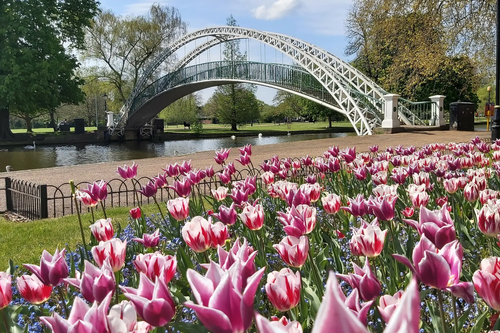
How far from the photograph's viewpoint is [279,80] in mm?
33188

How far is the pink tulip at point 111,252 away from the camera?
5.56ft

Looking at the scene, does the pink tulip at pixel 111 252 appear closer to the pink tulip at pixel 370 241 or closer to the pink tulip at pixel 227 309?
the pink tulip at pixel 370 241

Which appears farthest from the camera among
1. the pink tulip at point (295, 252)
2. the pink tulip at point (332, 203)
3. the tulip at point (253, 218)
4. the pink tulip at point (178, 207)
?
the pink tulip at point (332, 203)

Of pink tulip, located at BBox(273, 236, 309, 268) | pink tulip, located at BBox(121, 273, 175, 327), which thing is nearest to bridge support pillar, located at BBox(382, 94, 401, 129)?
pink tulip, located at BBox(273, 236, 309, 268)

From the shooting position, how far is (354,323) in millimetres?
463

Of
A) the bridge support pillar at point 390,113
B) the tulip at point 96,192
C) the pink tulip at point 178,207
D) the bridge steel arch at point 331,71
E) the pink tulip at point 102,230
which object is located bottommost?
the pink tulip at point 102,230

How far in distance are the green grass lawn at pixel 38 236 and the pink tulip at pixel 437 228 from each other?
2784mm

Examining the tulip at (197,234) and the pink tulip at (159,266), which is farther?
the tulip at (197,234)

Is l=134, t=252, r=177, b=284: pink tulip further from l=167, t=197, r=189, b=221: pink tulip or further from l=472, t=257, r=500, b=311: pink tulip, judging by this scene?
l=167, t=197, r=189, b=221: pink tulip

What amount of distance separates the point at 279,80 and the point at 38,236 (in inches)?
1161

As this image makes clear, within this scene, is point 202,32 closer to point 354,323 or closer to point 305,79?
point 305,79

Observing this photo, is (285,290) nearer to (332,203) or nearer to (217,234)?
(217,234)

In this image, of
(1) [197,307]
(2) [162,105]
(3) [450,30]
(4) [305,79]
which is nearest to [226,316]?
(1) [197,307]

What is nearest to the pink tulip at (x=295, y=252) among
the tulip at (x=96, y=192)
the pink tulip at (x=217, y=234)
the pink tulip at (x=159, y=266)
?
the pink tulip at (x=217, y=234)
